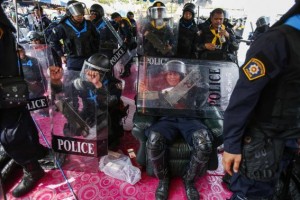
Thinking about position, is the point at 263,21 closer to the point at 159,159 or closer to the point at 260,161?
the point at 159,159

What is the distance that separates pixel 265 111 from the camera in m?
1.22

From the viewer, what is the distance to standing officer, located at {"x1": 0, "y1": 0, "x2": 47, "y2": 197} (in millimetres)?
1631

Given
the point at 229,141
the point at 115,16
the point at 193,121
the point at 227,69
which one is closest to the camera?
the point at 229,141

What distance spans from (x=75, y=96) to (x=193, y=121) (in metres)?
1.15

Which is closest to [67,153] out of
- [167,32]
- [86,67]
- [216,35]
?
[86,67]

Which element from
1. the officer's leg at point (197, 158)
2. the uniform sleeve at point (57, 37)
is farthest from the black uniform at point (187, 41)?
the officer's leg at point (197, 158)

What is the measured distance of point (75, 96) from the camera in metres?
2.04

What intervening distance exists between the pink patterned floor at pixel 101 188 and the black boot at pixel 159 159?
96mm

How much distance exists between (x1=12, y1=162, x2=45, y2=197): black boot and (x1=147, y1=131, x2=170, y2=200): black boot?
1.05 metres

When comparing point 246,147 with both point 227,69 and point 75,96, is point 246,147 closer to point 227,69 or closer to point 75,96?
point 227,69

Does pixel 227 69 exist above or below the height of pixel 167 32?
below

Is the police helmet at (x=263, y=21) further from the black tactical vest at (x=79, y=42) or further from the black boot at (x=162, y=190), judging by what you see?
the black boot at (x=162, y=190)

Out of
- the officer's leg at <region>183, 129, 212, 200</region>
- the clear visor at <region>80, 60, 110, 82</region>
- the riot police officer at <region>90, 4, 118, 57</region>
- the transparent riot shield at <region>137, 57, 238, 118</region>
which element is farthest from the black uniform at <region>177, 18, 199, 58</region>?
the officer's leg at <region>183, 129, 212, 200</region>

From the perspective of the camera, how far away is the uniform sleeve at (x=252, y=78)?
3.50ft
